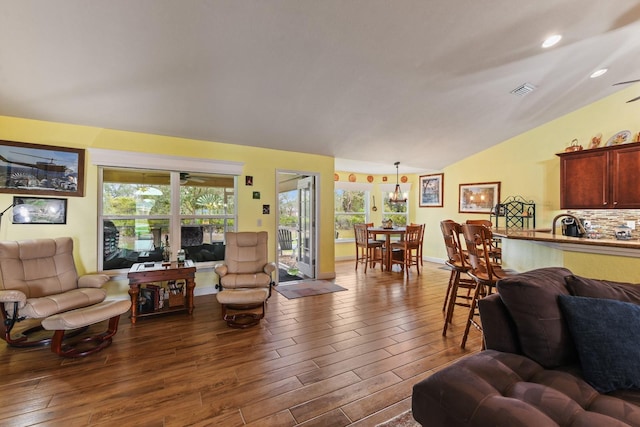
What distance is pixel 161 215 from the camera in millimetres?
3984

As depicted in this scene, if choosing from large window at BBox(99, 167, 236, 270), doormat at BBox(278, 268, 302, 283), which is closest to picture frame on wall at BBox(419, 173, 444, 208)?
doormat at BBox(278, 268, 302, 283)

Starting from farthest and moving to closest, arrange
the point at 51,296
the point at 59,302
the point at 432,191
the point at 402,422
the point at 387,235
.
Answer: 1. the point at 432,191
2. the point at 387,235
3. the point at 51,296
4. the point at 59,302
5. the point at 402,422

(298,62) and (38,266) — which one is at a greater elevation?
(298,62)

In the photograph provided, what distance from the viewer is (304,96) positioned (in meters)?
3.30

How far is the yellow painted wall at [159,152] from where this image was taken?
328 cm

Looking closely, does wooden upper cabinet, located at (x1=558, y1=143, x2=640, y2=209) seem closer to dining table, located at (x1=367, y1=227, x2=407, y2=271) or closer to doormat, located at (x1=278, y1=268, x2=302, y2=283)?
dining table, located at (x1=367, y1=227, x2=407, y2=271)

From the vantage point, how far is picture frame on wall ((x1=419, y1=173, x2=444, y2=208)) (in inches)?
268

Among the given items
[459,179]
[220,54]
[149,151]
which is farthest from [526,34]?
[149,151]

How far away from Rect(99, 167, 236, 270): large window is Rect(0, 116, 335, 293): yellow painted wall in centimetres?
17

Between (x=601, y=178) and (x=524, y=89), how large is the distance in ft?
6.08

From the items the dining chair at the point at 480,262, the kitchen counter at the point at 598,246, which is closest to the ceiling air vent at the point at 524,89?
the kitchen counter at the point at 598,246

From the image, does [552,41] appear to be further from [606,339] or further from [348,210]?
[348,210]

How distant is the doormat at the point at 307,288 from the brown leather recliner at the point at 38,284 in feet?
7.60

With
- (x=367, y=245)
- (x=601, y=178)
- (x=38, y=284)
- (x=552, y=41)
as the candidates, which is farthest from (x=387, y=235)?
(x=38, y=284)
